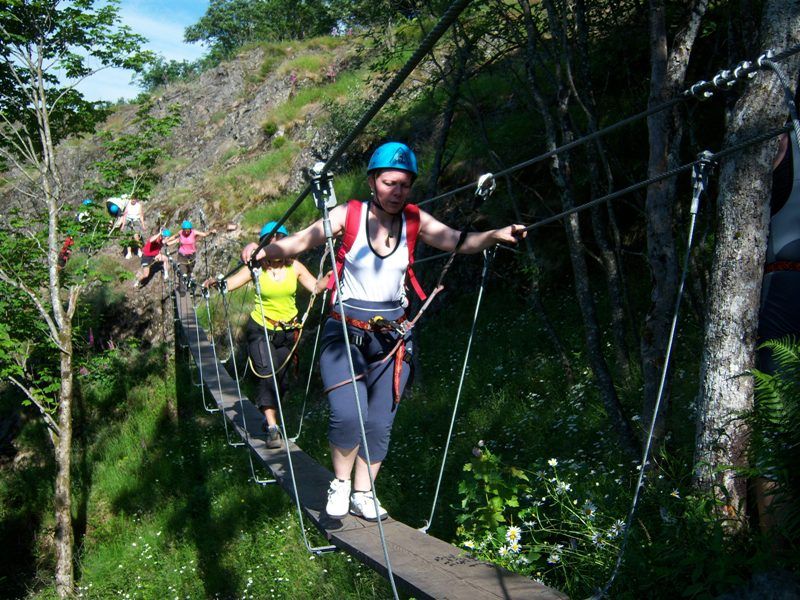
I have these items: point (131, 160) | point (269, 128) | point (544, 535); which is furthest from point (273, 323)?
point (269, 128)

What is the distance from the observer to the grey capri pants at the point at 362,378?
3.27m

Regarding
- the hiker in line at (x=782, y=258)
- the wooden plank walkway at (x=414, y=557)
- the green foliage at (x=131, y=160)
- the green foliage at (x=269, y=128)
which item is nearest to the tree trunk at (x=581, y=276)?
the wooden plank walkway at (x=414, y=557)

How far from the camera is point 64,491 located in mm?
9234

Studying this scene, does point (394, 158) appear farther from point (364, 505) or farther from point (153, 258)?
point (153, 258)

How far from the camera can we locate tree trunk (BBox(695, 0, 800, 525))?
2.76 m

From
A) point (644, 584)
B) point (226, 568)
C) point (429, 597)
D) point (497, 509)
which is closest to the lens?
point (644, 584)

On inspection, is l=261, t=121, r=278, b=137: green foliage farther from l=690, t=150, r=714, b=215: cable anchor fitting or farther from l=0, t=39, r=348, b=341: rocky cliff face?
l=690, t=150, r=714, b=215: cable anchor fitting

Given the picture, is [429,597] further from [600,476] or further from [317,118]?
[317,118]

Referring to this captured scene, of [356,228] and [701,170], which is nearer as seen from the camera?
[701,170]

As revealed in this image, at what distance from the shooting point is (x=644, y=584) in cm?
228

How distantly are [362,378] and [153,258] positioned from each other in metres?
11.6

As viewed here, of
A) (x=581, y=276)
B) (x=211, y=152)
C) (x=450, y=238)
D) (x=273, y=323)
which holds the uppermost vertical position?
(x=211, y=152)

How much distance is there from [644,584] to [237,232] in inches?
544

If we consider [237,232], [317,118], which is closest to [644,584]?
[237,232]
